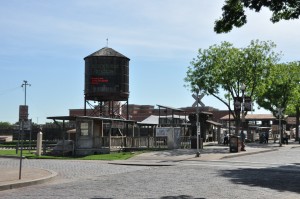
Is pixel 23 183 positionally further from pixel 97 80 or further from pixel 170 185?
pixel 97 80

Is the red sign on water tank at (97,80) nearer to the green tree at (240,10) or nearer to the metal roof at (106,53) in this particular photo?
the metal roof at (106,53)

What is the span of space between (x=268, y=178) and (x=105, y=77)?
1274 inches

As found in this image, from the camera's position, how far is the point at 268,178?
50.9 feet

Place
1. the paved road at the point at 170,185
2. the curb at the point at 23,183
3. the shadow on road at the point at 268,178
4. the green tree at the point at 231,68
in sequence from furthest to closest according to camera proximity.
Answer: the green tree at the point at 231,68, the shadow on road at the point at 268,178, the curb at the point at 23,183, the paved road at the point at 170,185

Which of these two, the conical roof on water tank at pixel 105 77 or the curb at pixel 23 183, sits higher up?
the conical roof on water tank at pixel 105 77

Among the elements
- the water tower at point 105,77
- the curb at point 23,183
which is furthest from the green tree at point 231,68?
the curb at point 23,183

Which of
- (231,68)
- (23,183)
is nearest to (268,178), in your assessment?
(23,183)

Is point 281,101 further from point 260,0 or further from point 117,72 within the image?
point 260,0

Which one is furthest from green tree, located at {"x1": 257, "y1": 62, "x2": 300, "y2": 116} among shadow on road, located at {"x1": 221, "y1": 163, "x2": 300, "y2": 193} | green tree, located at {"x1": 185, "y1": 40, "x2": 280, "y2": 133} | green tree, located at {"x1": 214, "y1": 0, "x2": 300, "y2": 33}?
green tree, located at {"x1": 214, "y1": 0, "x2": 300, "y2": 33}

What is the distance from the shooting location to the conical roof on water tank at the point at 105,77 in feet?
151

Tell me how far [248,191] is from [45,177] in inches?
263

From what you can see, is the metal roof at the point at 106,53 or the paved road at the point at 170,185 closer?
the paved road at the point at 170,185

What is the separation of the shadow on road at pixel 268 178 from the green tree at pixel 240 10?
4885 millimetres

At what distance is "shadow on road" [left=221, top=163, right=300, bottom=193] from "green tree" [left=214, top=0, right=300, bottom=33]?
4.89 m
